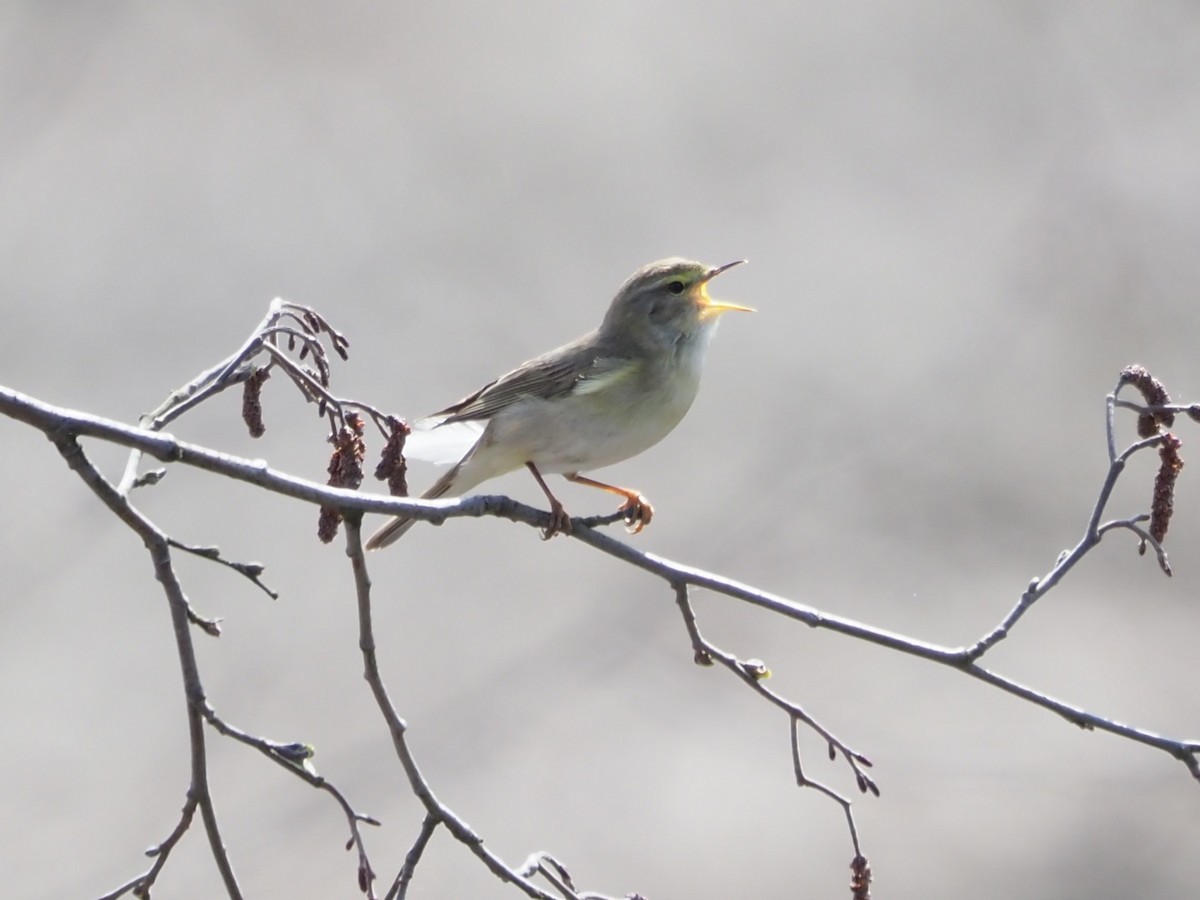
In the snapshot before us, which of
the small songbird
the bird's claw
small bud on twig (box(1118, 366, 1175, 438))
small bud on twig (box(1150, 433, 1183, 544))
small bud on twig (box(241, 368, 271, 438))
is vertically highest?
the small songbird

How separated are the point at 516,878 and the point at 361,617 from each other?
448 mm

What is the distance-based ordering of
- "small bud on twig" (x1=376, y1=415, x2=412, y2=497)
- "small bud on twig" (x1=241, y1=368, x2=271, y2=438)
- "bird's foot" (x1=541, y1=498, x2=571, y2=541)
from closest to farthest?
"small bud on twig" (x1=376, y1=415, x2=412, y2=497)
"small bud on twig" (x1=241, y1=368, x2=271, y2=438)
"bird's foot" (x1=541, y1=498, x2=571, y2=541)

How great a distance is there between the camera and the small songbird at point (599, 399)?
10.8 feet

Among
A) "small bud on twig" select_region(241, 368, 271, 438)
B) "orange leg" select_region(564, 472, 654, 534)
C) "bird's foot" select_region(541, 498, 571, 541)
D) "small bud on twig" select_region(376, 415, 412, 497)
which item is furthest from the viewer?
"orange leg" select_region(564, 472, 654, 534)

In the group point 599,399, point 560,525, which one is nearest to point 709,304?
point 599,399

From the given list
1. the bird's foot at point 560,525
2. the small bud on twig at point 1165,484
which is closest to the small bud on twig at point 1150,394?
the small bud on twig at point 1165,484

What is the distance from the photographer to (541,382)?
11.3 ft

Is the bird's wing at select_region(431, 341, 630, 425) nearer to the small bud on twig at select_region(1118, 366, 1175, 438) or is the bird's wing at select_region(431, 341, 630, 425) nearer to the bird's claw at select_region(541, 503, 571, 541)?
the bird's claw at select_region(541, 503, 571, 541)

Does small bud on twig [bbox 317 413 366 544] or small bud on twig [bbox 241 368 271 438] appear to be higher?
small bud on twig [bbox 241 368 271 438]

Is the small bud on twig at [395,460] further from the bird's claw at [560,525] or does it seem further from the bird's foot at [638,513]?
the bird's foot at [638,513]

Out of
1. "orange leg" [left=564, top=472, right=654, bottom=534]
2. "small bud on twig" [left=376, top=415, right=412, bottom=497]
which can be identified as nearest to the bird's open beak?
"orange leg" [left=564, top=472, right=654, bottom=534]

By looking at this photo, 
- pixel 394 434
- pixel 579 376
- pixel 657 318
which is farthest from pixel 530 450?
pixel 394 434

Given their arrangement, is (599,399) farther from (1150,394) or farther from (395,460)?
(1150,394)

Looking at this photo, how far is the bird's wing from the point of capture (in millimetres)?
3365
